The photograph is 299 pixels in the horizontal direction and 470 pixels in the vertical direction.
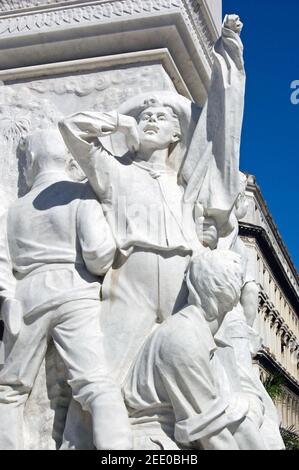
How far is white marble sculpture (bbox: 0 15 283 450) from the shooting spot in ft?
13.3

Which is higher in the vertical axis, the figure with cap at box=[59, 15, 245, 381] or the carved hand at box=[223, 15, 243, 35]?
the carved hand at box=[223, 15, 243, 35]

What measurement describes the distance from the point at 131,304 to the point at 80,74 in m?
1.97

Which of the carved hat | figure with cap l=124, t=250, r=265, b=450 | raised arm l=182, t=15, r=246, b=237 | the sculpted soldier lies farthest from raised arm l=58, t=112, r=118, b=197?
figure with cap l=124, t=250, r=265, b=450

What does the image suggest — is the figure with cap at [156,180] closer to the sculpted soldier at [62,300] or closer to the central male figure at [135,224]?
the central male figure at [135,224]

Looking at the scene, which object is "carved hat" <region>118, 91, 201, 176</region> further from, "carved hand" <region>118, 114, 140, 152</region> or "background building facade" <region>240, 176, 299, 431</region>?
"background building facade" <region>240, 176, 299, 431</region>

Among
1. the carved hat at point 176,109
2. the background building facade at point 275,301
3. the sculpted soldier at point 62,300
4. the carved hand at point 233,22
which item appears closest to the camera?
the sculpted soldier at point 62,300

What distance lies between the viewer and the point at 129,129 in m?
4.75

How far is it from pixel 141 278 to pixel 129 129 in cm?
92

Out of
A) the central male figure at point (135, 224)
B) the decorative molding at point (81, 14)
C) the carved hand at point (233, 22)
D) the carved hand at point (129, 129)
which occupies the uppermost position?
the decorative molding at point (81, 14)

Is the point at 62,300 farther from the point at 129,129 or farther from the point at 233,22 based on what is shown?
the point at 233,22

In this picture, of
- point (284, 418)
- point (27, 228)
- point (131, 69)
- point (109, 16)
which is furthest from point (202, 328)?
point (284, 418)

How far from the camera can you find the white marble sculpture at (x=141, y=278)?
405cm

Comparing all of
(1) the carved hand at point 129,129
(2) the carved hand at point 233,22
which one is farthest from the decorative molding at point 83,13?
(1) the carved hand at point 129,129

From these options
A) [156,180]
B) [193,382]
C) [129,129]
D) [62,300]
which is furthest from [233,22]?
[193,382]
